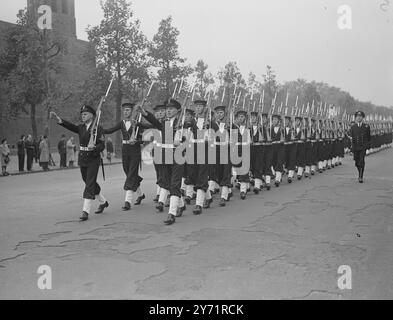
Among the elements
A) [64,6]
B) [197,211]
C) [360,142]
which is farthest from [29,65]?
[197,211]

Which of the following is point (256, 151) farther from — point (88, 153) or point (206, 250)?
point (206, 250)

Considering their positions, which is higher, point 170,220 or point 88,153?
point 88,153

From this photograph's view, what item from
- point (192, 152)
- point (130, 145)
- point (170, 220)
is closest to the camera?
point (170, 220)

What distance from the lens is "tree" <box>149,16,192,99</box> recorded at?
1125 inches

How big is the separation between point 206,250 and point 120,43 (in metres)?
22.4

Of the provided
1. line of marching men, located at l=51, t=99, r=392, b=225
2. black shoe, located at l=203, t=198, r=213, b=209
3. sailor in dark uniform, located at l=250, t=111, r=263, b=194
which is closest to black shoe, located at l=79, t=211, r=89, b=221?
line of marching men, located at l=51, t=99, r=392, b=225

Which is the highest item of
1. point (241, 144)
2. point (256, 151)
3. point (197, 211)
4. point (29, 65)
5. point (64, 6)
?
point (64, 6)

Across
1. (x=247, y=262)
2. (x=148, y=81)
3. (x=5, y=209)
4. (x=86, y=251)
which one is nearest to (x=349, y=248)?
(x=247, y=262)

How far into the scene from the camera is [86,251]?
6191mm

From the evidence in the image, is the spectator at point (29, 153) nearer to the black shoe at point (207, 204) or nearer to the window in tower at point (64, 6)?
the black shoe at point (207, 204)

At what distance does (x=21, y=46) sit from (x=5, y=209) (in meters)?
17.5

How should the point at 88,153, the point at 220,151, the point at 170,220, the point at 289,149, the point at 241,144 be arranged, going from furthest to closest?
1. the point at 289,149
2. the point at 241,144
3. the point at 220,151
4. the point at 88,153
5. the point at 170,220

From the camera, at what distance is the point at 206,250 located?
622 centimetres
